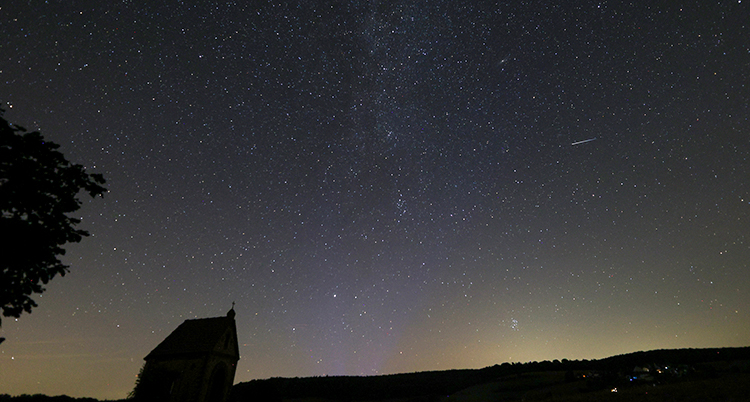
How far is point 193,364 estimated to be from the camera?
30.6 metres

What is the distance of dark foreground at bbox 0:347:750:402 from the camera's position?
30.4m

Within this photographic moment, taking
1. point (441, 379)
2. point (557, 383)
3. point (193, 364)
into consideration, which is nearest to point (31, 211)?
point (193, 364)

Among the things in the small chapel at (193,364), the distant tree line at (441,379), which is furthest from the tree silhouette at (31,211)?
the distant tree line at (441,379)

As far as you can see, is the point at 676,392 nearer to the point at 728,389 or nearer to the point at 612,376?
the point at 728,389

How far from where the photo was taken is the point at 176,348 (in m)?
31.6

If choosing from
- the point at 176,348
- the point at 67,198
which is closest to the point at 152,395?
the point at 176,348

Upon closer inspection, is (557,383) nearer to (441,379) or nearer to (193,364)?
(441,379)

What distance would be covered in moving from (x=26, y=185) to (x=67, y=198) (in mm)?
1422

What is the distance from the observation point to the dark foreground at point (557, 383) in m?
30.4

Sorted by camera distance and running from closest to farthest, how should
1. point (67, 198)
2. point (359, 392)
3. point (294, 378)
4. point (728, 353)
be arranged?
point (67, 198) < point (728, 353) < point (359, 392) < point (294, 378)

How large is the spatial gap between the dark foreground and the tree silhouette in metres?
16.4

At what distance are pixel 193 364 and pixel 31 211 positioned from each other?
72.8 feet

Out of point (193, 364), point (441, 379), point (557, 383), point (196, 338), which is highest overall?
point (196, 338)

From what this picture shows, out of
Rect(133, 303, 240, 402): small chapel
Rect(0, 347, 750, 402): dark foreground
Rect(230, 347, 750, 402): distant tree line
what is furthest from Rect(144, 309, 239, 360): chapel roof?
Rect(230, 347, 750, 402): distant tree line
